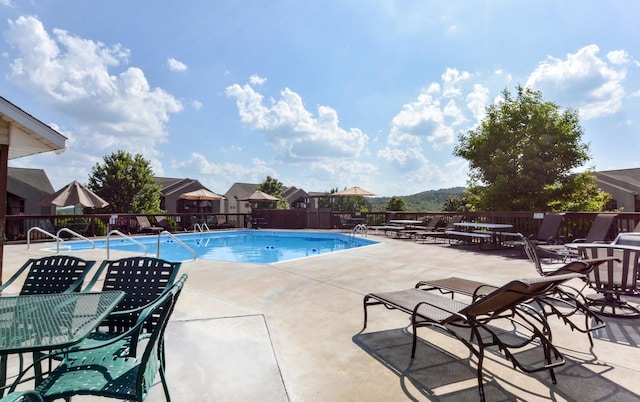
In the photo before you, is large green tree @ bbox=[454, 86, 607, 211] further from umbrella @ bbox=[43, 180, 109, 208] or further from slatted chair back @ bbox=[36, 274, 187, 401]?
umbrella @ bbox=[43, 180, 109, 208]

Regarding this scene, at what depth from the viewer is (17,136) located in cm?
422

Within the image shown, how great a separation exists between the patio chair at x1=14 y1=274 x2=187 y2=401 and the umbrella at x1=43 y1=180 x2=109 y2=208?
14.0 m

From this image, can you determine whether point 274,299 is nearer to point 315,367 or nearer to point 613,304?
point 315,367

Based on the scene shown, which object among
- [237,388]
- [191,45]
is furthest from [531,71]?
[237,388]

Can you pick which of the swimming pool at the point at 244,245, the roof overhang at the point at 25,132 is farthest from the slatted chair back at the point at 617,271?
the swimming pool at the point at 244,245

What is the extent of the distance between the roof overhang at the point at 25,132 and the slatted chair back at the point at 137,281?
115 inches

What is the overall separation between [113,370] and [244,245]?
41.6 feet

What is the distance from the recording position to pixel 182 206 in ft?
104

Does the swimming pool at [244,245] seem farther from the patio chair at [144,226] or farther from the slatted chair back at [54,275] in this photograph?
the slatted chair back at [54,275]

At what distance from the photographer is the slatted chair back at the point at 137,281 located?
7.22 ft

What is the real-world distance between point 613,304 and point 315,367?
325 cm

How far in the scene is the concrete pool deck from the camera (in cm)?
210

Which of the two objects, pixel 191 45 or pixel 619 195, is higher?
pixel 191 45

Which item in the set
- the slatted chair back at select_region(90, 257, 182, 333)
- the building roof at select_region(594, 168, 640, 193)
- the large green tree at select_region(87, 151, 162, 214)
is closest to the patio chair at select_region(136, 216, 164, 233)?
the large green tree at select_region(87, 151, 162, 214)
